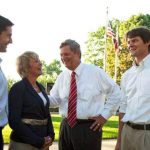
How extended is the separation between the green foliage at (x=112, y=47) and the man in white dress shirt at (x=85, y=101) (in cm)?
3563

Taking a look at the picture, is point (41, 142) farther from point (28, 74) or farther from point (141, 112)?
point (141, 112)

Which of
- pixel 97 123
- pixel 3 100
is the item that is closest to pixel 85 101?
pixel 97 123

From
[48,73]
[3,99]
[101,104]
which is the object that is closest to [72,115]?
[101,104]

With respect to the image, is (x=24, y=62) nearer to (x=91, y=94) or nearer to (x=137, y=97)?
(x=91, y=94)

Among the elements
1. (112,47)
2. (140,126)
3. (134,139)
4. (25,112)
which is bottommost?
(134,139)

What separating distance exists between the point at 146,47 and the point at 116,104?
1.12 metres

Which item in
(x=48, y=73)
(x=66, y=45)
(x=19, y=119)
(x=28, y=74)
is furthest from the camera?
(x=48, y=73)

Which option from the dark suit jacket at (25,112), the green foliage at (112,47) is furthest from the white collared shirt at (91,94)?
the green foliage at (112,47)

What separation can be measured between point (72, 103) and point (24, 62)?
3.11 feet

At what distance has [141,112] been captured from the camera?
17.5 feet

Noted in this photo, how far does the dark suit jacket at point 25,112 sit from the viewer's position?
5406 mm

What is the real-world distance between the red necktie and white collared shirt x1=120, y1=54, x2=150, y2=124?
2.42ft

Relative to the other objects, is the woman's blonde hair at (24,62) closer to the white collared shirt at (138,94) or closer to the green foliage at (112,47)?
the white collared shirt at (138,94)

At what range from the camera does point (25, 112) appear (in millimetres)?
5512
